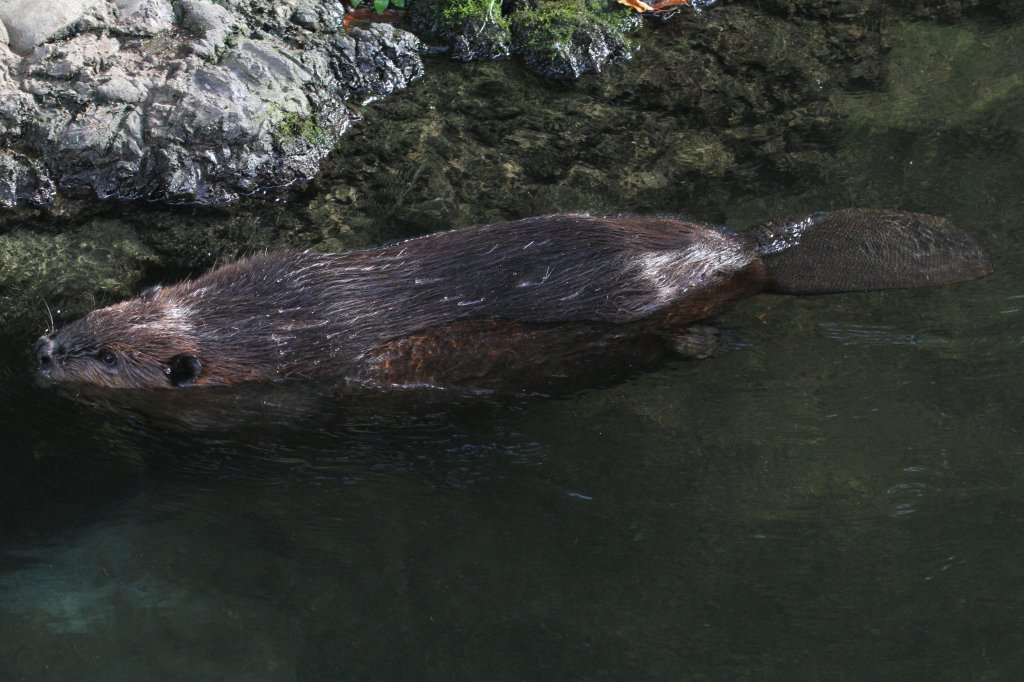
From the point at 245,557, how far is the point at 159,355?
1168 mm

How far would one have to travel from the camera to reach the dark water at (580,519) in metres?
3.68

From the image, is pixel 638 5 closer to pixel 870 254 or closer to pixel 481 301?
pixel 870 254

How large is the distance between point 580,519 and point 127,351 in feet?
7.01

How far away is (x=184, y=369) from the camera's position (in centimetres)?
476

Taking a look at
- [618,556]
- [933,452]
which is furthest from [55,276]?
[933,452]

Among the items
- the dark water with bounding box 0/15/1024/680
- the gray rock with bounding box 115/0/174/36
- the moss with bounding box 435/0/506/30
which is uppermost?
the gray rock with bounding box 115/0/174/36

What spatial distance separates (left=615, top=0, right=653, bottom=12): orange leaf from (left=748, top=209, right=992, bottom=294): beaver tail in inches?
97.0

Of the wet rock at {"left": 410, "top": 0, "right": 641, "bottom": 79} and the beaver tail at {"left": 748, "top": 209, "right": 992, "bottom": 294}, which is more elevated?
the wet rock at {"left": 410, "top": 0, "right": 641, "bottom": 79}

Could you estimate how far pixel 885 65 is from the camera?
6320 mm

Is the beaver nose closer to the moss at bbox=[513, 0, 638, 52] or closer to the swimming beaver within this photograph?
the swimming beaver

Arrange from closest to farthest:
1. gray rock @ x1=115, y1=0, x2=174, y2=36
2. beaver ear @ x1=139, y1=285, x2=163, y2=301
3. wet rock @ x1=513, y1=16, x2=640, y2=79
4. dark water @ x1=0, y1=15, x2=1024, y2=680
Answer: dark water @ x1=0, y1=15, x2=1024, y2=680 → beaver ear @ x1=139, y1=285, x2=163, y2=301 → gray rock @ x1=115, y1=0, x2=174, y2=36 → wet rock @ x1=513, y1=16, x2=640, y2=79

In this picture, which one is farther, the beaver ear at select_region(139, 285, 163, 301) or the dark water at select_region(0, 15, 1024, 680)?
the beaver ear at select_region(139, 285, 163, 301)

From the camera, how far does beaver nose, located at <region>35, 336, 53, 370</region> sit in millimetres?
4746

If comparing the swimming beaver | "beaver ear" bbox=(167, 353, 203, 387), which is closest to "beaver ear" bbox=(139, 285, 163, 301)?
the swimming beaver
